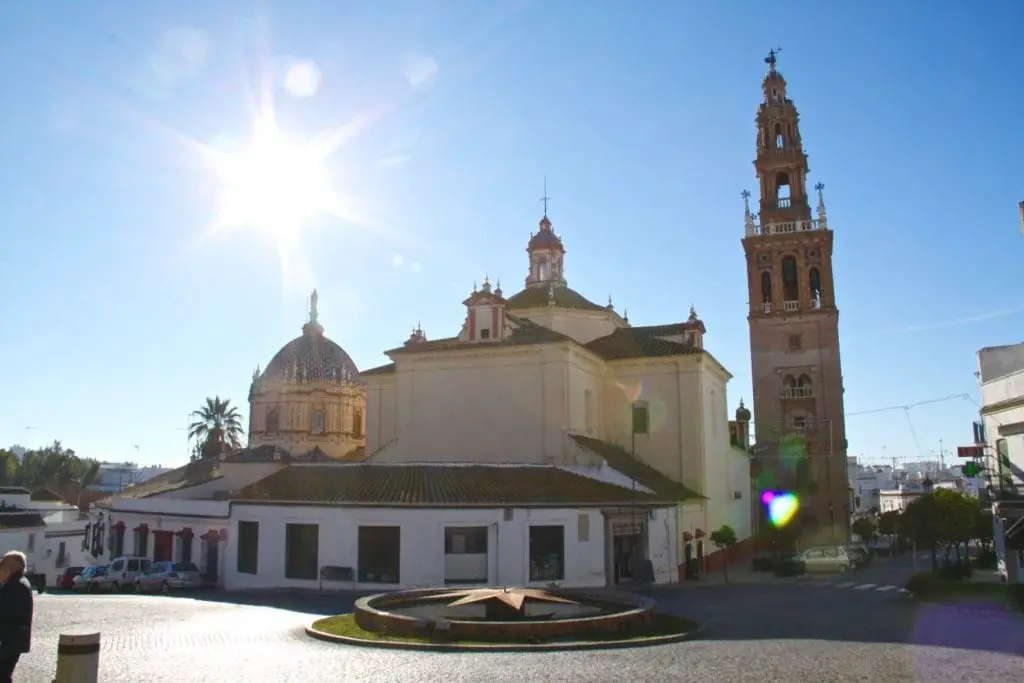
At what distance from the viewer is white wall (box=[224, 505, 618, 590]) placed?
27688 mm

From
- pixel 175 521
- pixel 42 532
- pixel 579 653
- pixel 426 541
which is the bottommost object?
pixel 579 653

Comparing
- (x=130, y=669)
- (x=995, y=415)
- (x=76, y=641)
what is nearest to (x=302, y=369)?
(x=995, y=415)

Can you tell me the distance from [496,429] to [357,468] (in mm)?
6274

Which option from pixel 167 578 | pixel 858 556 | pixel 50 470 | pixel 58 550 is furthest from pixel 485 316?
pixel 50 470

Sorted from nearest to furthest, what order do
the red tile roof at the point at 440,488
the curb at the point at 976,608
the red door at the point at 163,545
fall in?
the curb at the point at 976,608
the red tile roof at the point at 440,488
the red door at the point at 163,545

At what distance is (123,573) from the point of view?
104 feet

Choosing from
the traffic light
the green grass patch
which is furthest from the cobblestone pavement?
the traffic light

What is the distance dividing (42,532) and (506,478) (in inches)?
1370

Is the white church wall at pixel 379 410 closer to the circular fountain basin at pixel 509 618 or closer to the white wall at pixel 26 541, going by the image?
the circular fountain basin at pixel 509 618

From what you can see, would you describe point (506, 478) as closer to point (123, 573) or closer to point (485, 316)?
point (485, 316)

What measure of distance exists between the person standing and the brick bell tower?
43920mm

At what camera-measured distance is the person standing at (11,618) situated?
358 inches

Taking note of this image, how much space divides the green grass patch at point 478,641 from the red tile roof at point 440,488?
8987 mm

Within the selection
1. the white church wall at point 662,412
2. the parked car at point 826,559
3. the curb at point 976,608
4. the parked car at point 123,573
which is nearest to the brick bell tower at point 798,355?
the parked car at point 826,559
